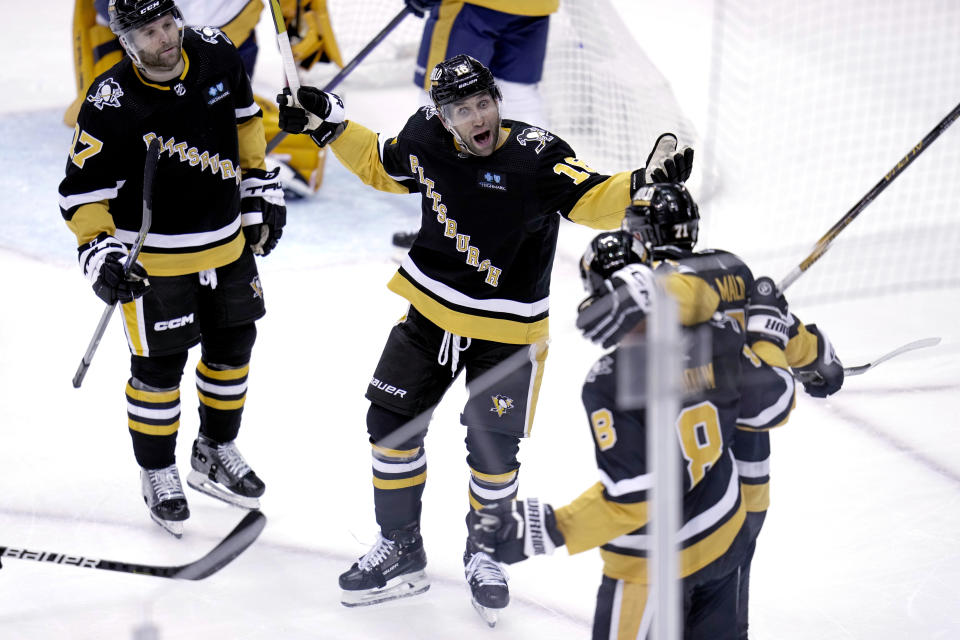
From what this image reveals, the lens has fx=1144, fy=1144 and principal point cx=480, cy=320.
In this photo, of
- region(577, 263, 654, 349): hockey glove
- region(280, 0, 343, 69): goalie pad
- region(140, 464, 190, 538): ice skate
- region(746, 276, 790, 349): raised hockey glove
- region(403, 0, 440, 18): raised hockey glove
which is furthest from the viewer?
region(280, 0, 343, 69): goalie pad

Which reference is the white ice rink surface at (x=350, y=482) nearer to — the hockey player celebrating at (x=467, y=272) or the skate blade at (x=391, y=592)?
the skate blade at (x=391, y=592)

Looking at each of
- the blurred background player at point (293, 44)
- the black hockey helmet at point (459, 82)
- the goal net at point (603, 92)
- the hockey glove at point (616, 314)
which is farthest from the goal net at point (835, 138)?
the hockey glove at point (616, 314)

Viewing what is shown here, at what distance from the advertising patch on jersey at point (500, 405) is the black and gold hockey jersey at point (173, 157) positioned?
2.81 ft

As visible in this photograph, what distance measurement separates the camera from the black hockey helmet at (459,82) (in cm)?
247

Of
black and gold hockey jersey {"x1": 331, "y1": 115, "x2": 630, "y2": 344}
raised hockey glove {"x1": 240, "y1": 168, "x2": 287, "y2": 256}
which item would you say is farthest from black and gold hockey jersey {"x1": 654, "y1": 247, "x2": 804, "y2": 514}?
raised hockey glove {"x1": 240, "y1": 168, "x2": 287, "y2": 256}

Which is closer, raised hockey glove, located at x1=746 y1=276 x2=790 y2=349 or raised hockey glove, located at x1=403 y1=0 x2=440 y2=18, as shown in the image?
raised hockey glove, located at x1=746 y1=276 x2=790 y2=349

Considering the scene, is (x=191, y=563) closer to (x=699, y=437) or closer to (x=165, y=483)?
(x=165, y=483)

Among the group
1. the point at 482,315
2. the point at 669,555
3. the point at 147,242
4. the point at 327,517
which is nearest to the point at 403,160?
the point at 482,315

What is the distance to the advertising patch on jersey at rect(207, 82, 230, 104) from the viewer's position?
2.86m

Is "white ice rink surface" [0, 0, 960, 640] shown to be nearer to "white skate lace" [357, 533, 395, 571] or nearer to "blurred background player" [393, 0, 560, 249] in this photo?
"white skate lace" [357, 533, 395, 571]

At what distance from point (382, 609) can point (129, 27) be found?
152cm

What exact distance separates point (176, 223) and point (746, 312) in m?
1.52

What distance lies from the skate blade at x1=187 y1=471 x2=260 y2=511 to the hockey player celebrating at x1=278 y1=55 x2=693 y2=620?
1.70 feet

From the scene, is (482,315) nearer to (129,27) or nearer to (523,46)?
(129,27)
